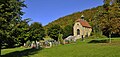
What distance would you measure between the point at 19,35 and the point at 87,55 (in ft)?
30.2

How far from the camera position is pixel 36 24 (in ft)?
265

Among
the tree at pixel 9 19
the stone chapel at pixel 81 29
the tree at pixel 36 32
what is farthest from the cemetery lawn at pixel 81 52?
the stone chapel at pixel 81 29

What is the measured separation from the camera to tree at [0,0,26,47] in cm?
3131

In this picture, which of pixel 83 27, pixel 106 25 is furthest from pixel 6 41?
pixel 83 27

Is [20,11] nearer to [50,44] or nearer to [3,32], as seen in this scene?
[3,32]

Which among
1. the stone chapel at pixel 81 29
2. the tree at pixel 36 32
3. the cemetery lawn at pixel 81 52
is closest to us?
the cemetery lawn at pixel 81 52

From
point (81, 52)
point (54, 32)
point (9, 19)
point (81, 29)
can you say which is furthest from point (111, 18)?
point (54, 32)

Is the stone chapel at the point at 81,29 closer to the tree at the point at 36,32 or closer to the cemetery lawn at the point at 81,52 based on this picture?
the tree at the point at 36,32

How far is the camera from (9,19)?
33000 mm

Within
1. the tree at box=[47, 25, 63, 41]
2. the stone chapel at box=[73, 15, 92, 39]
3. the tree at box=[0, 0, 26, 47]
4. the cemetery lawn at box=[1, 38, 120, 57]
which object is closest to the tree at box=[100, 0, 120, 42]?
the cemetery lawn at box=[1, 38, 120, 57]

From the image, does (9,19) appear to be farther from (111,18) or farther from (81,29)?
(81,29)

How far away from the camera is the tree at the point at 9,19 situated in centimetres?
3131

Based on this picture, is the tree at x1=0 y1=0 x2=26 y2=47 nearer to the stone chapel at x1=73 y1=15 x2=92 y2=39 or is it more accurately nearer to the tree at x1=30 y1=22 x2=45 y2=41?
the tree at x1=30 y1=22 x2=45 y2=41

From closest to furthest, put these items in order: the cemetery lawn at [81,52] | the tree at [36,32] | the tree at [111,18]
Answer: the cemetery lawn at [81,52] < the tree at [111,18] < the tree at [36,32]
